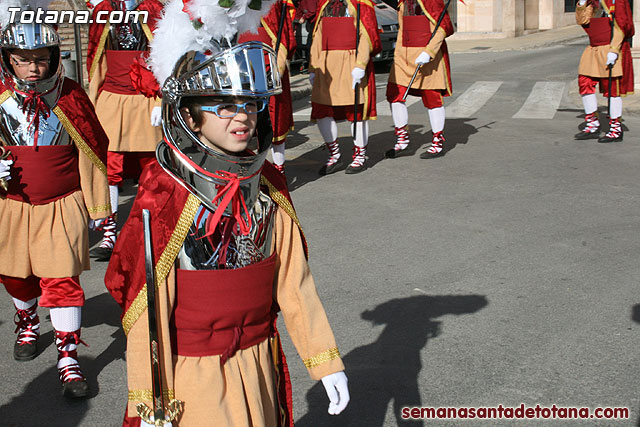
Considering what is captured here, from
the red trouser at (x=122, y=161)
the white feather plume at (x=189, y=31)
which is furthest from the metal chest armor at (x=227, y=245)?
the red trouser at (x=122, y=161)

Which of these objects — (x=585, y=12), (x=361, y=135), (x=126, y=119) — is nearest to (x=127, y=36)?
(x=126, y=119)

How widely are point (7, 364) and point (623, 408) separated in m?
3.23

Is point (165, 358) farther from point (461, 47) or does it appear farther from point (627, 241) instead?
point (461, 47)

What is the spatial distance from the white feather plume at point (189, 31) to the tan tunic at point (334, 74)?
6.58 m

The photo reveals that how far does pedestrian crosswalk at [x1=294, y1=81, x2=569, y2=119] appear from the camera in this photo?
13.4 metres

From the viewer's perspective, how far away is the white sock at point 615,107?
10781 millimetres

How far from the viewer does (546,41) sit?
2517 centimetres

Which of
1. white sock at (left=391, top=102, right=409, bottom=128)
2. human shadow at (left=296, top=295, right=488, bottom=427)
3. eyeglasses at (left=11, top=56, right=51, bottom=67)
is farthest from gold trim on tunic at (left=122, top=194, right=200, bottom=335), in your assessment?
white sock at (left=391, top=102, right=409, bottom=128)

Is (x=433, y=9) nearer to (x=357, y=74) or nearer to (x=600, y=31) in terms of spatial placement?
(x=357, y=74)

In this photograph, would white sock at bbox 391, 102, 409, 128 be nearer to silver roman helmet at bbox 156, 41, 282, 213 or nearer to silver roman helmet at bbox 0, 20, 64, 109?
silver roman helmet at bbox 0, 20, 64, 109

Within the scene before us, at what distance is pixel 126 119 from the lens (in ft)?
23.6

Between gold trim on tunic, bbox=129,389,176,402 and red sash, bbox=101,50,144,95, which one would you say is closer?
gold trim on tunic, bbox=129,389,176,402

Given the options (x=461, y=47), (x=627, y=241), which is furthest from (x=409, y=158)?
(x=461, y=47)

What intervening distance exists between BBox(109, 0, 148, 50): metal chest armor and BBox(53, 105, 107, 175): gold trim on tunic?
235cm
